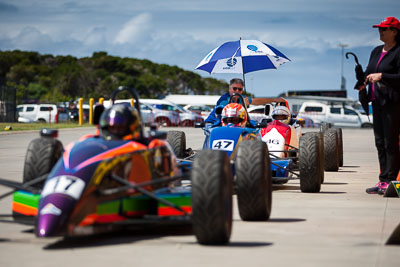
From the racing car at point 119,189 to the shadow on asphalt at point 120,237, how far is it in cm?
17

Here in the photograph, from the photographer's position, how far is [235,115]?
1298 cm

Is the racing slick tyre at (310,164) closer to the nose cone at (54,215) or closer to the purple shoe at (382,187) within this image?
the purple shoe at (382,187)

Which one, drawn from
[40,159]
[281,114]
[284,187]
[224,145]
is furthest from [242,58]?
[40,159]

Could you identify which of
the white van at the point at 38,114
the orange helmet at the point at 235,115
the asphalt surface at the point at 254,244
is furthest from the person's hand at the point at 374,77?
the white van at the point at 38,114

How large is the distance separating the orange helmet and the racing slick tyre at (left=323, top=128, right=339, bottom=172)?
12.4 feet

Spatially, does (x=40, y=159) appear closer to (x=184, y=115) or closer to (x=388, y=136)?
(x=388, y=136)

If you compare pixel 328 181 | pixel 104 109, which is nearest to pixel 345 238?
pixel 104 109

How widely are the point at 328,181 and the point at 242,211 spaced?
6.30 meters

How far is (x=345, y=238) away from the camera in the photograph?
309 inches

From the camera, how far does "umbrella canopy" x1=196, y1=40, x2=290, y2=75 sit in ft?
55.6

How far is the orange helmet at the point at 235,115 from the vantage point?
13.0 metres

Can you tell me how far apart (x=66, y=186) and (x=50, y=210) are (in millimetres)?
302

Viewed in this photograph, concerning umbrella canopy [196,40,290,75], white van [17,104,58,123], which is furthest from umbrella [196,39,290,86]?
white van [17,104,58,123]

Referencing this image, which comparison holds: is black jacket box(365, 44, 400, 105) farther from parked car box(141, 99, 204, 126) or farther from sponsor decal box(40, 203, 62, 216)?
parked car box(141, 99, 204, 126)
